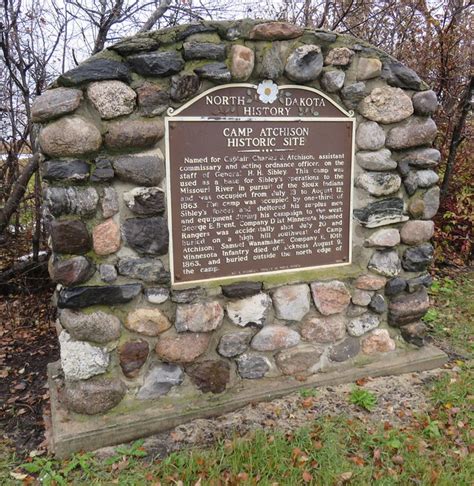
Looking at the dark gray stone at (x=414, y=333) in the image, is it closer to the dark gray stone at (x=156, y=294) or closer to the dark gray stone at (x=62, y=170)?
the dark gray stone at (x=156, y=294)

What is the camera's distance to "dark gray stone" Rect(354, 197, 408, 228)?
3.26 meters

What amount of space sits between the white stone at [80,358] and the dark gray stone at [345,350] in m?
1.50

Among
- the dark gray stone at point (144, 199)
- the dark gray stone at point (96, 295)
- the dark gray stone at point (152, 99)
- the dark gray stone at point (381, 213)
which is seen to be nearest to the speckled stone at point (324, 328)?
the dark gray stone at point (381, 213)

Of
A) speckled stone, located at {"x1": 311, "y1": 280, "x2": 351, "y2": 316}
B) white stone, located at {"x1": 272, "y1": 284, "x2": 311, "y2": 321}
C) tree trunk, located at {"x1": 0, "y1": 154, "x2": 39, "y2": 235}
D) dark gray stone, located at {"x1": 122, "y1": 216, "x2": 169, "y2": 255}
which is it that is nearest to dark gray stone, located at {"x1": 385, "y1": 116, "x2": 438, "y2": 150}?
speckled stone, located at {"x1": 311, "y1": 280, "x2": 351, "y2": 316}

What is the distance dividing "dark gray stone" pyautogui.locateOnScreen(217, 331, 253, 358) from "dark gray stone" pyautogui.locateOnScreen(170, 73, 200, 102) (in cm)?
142

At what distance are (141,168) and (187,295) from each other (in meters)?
0.77

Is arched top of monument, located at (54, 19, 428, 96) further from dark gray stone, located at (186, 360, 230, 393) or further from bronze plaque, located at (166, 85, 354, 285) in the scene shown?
dark gray stone, located at (186, 360, 230, 393)

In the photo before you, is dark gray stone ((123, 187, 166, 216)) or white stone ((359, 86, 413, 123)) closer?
dark gray stone ((123, 187, 166, 216))

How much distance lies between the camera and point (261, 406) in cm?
305

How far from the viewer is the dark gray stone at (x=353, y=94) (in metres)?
3.05

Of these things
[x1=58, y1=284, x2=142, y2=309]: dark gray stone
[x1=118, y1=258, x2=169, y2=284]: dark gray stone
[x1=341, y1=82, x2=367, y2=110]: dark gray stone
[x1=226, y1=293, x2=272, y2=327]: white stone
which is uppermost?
[x1=341, y1=82, x2=367, y2=110]: dark gray stone

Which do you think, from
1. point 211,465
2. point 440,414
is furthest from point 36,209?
point 440,414

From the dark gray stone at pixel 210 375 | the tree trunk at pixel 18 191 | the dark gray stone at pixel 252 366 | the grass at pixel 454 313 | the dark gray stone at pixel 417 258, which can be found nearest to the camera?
the dark gray stone at pixel 210 375

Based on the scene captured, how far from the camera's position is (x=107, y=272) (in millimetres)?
2689
